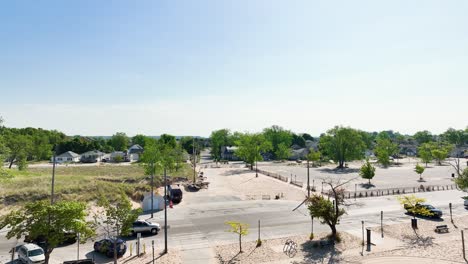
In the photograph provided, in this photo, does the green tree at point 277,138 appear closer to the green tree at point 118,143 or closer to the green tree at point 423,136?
the green tree at point 118,143

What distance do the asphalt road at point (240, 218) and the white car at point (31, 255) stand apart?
0.98 m

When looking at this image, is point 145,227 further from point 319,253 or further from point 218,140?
point 218,140

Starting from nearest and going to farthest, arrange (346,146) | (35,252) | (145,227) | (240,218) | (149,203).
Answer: (35,252)
(145,227)
(240,218)
(149,203)
(346,146)

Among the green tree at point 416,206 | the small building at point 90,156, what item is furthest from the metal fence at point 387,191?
the small building at point 90,156

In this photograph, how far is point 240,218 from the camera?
106 feet

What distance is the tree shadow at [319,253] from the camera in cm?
2042

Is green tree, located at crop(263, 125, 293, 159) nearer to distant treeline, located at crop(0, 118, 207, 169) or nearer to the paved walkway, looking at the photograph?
distant treeline, located at crop(0, 118, 207, 169)

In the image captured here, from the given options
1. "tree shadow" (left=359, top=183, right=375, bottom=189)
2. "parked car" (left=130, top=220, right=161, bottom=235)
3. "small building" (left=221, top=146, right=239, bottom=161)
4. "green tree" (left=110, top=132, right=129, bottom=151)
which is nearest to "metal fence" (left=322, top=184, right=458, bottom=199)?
"tree shadow" (left=359, top=183, right=375, bottom=189)

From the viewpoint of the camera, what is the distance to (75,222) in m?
16.5

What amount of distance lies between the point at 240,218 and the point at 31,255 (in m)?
19.0

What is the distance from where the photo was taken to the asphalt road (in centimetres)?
2430

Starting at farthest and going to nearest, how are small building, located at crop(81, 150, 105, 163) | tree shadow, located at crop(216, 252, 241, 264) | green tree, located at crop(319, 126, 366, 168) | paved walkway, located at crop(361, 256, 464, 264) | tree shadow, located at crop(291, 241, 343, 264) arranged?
small building, located at crop(81, 150, 105, 163)
green tree, located at crop(319, 126, 366, 168)
tree shadow, located at crop(291, 241, 343, 264)
tree shadow, located at crop(216, 252, 241, 264)
paved walkway, located at crop(361, 256, 464, 264)

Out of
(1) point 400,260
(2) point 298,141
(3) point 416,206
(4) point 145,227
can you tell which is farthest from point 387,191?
(2) point 298,141

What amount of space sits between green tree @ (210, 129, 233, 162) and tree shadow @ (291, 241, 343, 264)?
99.2m
